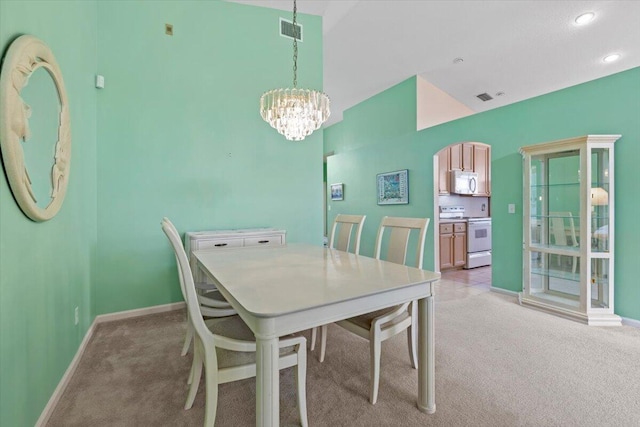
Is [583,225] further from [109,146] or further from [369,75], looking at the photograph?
[109,146]

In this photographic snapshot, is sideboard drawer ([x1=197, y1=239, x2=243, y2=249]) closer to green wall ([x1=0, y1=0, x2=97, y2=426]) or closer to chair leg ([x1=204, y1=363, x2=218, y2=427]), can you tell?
green wall ([x1=0, y1=0, x2=97, y2=426])

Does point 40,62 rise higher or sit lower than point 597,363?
higher

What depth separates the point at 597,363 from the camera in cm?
199

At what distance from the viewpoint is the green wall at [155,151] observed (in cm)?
187

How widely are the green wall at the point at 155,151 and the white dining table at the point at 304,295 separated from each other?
99 centimetres

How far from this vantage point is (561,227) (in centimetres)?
307

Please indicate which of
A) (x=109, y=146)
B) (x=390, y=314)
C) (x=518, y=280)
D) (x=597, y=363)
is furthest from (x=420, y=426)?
(x=109, y=146)

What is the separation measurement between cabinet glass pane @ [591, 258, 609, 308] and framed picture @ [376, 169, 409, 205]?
7.91 ft

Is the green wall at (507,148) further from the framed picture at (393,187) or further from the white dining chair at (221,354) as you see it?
the white dining chair at (221,354)

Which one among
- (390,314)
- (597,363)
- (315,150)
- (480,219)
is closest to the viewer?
(390,314)

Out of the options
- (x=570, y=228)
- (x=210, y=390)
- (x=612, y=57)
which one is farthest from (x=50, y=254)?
(x=612, y=57)

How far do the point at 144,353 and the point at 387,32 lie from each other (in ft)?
14.0

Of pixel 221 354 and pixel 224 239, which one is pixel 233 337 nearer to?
pixel 221 354

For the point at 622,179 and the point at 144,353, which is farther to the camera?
the point at 622,179
